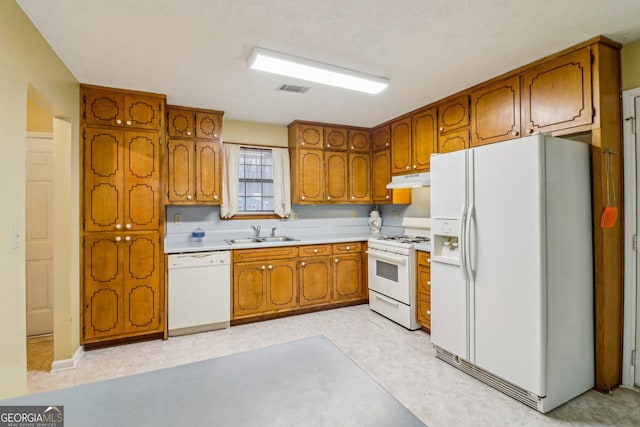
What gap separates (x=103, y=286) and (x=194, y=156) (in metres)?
1.66

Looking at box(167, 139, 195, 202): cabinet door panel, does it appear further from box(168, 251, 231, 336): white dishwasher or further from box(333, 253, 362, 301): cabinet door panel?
box(333, 253, 362, 301): cabinet door panel

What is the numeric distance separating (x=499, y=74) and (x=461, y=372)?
8.57 feet

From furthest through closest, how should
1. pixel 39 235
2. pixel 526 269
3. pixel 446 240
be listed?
pixel 39 235
pixel 446 240
pixel 526 269

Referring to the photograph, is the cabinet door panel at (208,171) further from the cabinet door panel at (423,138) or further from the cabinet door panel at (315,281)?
the cabinet door panel at (423,138)

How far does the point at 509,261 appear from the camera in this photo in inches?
87.0

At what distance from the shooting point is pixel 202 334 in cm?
340

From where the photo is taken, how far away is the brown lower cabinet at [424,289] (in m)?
3.31

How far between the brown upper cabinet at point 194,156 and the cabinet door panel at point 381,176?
2.24m

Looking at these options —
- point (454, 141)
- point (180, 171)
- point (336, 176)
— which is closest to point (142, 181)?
point (180, 171)

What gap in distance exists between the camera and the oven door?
3488 millimetres

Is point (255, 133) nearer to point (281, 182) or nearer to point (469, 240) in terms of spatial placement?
point (281, 182)

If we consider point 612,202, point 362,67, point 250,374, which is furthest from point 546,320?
point 362,67

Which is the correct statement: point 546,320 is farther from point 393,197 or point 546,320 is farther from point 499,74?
point 393,197

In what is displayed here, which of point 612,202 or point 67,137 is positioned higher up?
point 67,137
